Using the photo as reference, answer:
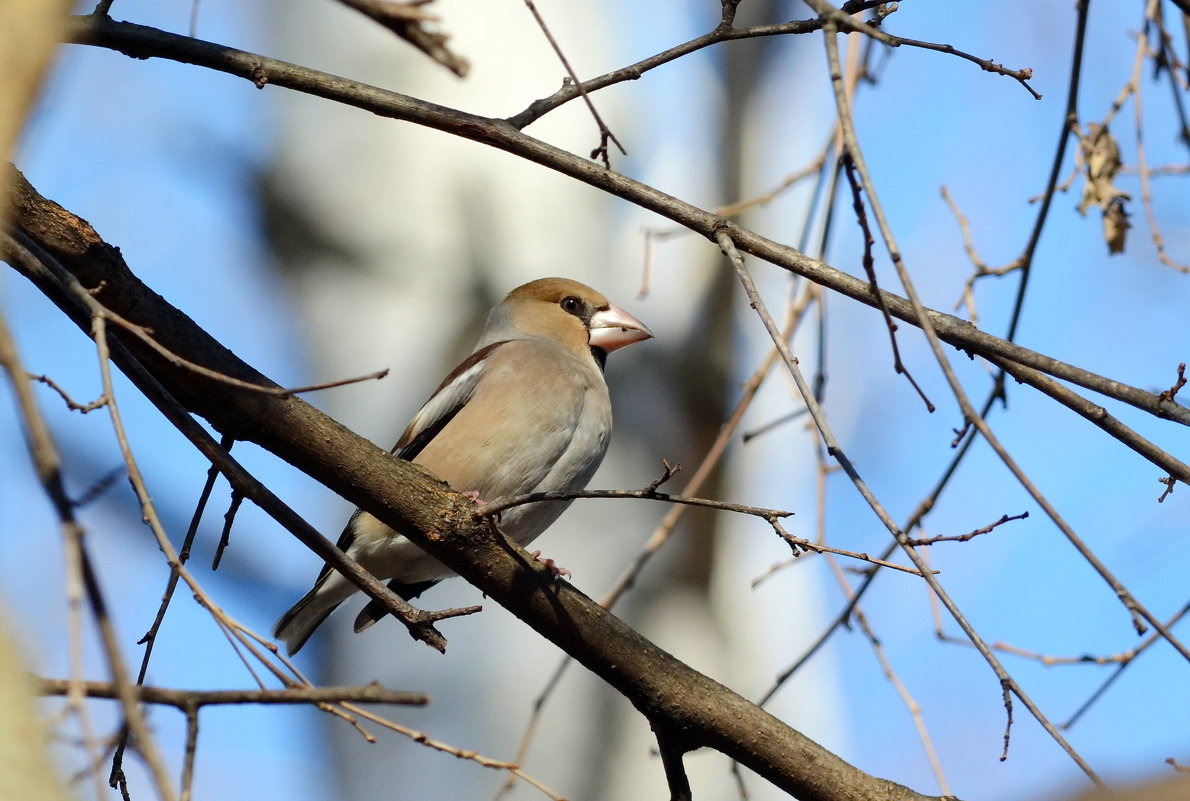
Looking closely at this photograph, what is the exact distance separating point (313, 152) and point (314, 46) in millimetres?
596

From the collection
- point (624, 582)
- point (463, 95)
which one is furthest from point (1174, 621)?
point (463, 95)

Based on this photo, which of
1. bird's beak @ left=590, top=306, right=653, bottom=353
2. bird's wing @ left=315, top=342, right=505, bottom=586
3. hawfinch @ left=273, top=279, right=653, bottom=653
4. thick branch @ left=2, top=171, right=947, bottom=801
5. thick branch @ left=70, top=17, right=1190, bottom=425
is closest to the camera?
thick branch @ left=70, top=17, right=1190, bottom=425

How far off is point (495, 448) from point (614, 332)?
1.38 meters

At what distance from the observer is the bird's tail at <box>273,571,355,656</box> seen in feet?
14.9

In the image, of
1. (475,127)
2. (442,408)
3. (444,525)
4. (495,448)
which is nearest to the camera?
(475,127)

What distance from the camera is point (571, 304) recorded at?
580cm

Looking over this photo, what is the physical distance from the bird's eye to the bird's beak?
0.09 meters

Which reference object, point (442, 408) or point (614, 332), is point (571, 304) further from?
point (442, 408)

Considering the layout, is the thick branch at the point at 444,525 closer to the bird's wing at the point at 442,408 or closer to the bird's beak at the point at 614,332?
the bird's wing at the point at 442,408

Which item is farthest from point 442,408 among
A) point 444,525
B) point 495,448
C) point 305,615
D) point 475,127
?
point 475,127

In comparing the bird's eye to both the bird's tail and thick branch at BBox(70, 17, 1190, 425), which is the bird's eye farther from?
thick branch at BBox(70, 17, 1190, 425)

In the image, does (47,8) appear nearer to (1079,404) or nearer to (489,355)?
(1079,404)

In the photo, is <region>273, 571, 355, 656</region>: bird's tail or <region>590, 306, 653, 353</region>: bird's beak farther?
<region>590, 306, 653, 353</region>: bird's beak

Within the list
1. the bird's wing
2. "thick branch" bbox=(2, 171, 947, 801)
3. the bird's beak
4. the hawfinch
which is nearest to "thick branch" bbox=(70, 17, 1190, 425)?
"thick branch" bbox=(2, 171, 947, 801)
